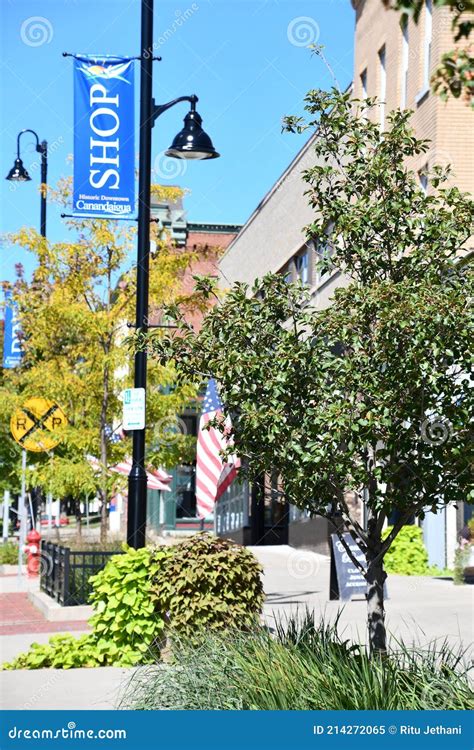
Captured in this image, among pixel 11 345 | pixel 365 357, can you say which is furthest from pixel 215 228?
pixel 365 357

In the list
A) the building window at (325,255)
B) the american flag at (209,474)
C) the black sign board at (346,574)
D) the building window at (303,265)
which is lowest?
the black sign board at (346,574)

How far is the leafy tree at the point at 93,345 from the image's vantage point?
2056cm

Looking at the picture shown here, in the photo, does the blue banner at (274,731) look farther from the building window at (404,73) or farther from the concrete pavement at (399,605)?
the building window at (404,73)

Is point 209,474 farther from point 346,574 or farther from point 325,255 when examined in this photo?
point 325,255

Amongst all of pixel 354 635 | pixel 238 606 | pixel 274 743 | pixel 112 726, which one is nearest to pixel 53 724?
pixel 112 726

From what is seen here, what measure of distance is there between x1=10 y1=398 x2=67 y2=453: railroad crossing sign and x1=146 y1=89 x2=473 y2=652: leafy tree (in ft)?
40.0

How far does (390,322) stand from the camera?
8.06 meters

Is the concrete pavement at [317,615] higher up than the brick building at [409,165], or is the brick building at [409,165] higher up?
the brick building at [409,165]

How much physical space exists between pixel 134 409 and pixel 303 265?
20.7 metres

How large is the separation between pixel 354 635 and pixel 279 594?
6997 mm

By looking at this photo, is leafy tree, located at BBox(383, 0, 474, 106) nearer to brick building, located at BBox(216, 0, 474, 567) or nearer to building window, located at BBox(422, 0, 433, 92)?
brick building, located at BBox(216, 0, 474, 567)

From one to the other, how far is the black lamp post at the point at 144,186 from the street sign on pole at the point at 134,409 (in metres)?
0.11

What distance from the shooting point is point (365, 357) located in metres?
8.43

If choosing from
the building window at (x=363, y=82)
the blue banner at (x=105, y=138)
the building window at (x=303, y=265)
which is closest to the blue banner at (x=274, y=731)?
the blue banner at (x=105, y=138)
